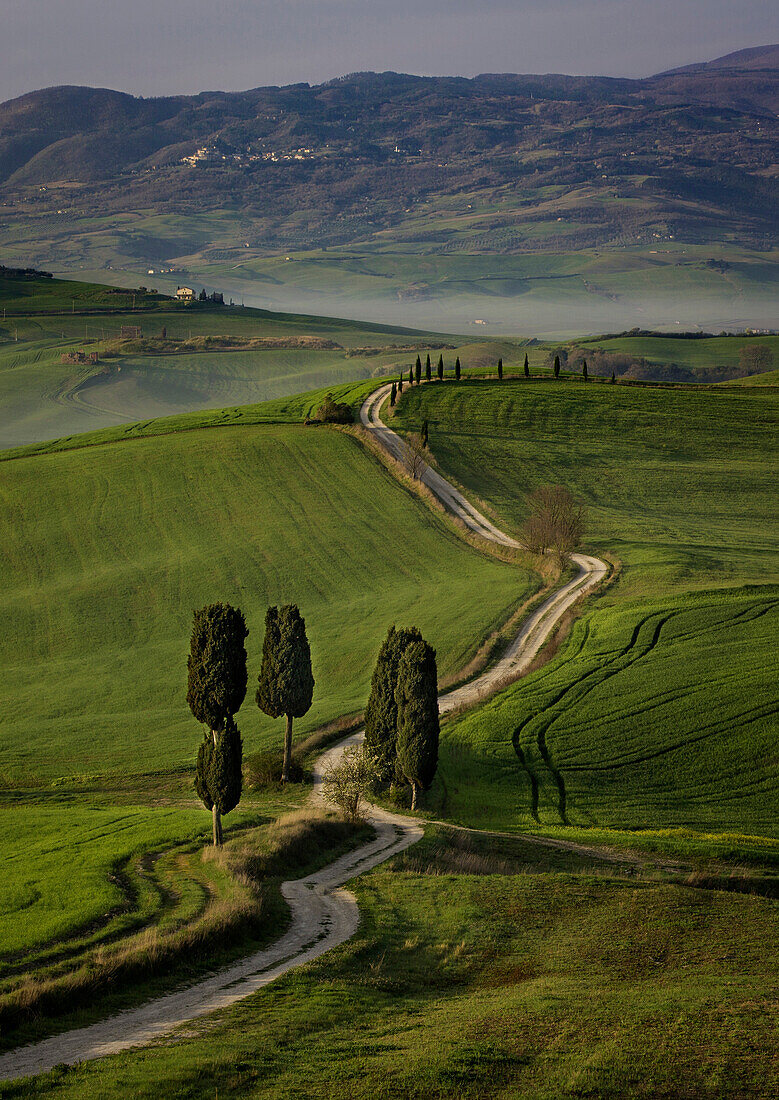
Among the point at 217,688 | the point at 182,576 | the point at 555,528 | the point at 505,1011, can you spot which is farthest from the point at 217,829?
the point at 555,528

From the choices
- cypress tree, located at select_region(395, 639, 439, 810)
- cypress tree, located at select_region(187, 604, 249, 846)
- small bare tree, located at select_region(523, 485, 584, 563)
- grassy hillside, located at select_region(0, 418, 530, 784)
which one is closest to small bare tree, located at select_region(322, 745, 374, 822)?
cypress tree, located at select_region(395, 639, 439, 810)

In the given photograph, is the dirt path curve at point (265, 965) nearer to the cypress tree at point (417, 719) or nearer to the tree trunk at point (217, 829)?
the cypress tree at point (417, 719)

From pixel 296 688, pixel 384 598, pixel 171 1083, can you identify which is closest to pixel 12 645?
pixel 384 598

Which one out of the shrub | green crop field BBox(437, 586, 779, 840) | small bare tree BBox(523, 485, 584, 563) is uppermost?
the shrub

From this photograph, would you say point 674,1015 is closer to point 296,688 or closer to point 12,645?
point 296,688

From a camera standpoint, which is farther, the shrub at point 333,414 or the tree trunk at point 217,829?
the shrub at point 333,414

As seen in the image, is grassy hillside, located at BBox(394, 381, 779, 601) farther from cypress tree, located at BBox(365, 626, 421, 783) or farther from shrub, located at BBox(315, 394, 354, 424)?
cypress tree, located at BBox(365, 626, 421, 783)

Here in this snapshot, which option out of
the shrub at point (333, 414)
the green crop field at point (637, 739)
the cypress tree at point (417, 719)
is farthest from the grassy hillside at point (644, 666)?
the shrub at point (333, 414)
